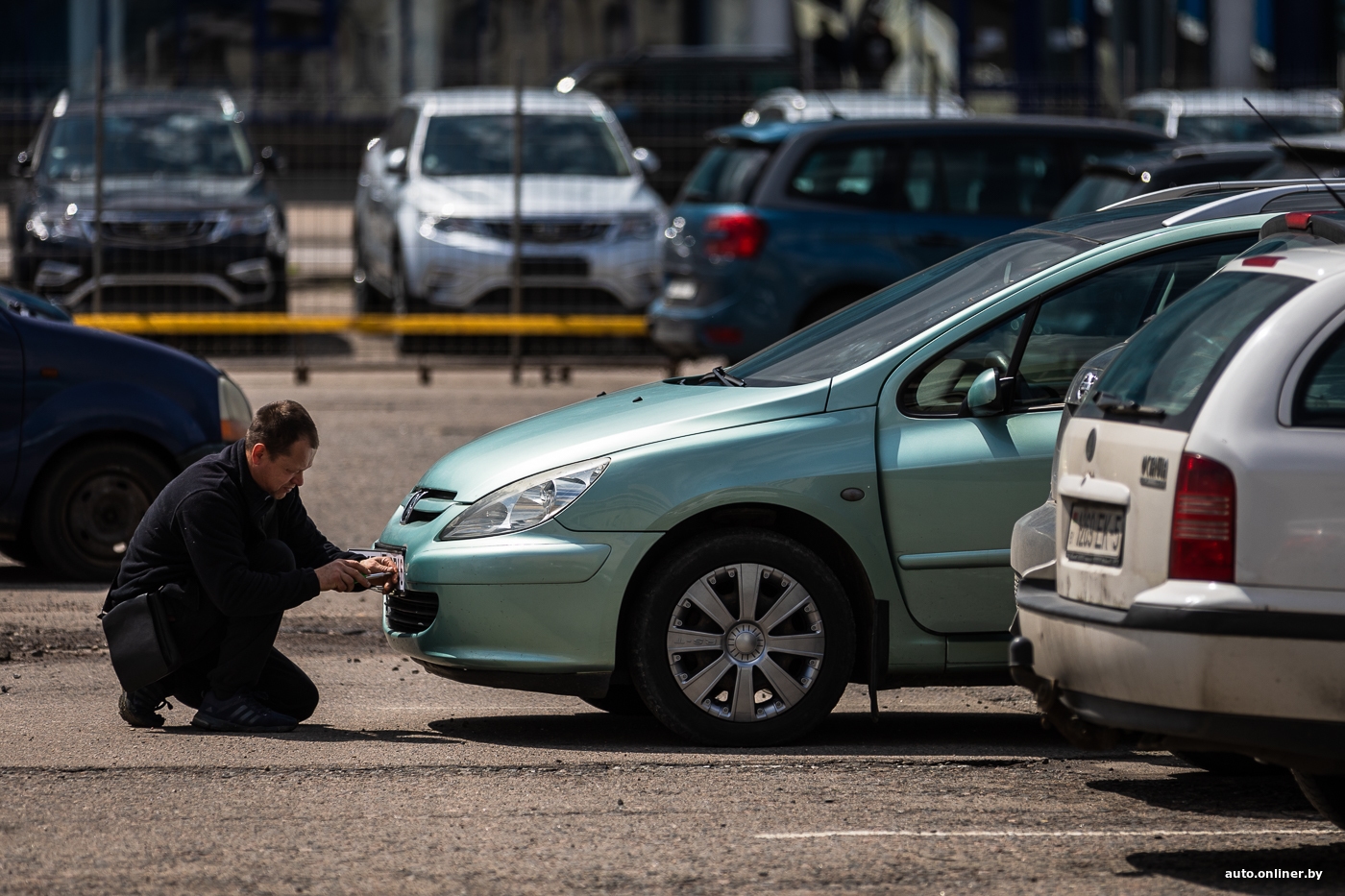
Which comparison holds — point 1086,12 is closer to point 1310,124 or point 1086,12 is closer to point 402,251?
point 1310,124

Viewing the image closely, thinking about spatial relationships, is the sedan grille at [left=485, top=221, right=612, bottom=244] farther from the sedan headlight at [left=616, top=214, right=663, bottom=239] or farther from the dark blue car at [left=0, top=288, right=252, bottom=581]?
the dark blue car at [left=0, top=288, right=252, bottom=581]

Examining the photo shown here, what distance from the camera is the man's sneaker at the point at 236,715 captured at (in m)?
6.18

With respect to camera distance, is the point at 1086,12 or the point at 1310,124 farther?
the point at 1086,12

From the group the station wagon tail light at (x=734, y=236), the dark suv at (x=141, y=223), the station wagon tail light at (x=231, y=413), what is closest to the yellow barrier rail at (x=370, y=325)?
the dark suv at (x=141, y=223)

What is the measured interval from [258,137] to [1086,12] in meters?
17.2

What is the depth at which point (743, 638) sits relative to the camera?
5957 mm

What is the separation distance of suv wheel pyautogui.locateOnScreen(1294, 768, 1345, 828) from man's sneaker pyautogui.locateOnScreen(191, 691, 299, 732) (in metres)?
3.13

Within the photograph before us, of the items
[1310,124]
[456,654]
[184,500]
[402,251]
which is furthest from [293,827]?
[1310,124]

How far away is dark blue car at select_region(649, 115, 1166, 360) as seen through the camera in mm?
12914

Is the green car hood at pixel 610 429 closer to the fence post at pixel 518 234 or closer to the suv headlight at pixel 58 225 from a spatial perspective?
the fence post at pixel 518 234

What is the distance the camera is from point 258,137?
2061 centimetres

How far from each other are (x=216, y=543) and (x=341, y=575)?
397mm

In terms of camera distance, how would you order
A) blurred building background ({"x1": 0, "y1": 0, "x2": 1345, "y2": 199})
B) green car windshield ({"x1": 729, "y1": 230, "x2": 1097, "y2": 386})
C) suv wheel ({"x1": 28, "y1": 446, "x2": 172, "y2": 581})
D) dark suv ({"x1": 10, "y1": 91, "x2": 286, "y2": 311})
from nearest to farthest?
green car windshield ({"x1": 729, "y1": 230, "x2": 1097, "y2": 386}) < suv wheel ({"x1": 28, "y1": 446, "x2": 172, "y2": 581}) < dark suv ({"x1": 10, "y1": 91, "x2": 286, "y2": 311}) < blurred building background ({"x1": 0, "y1": 0, "x2": 1345, "y2": 199})

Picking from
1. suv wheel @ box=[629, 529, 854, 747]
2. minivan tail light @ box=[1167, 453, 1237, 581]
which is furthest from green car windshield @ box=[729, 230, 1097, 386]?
minivan tail light @ box=[1167, 453, 1237, 581]
